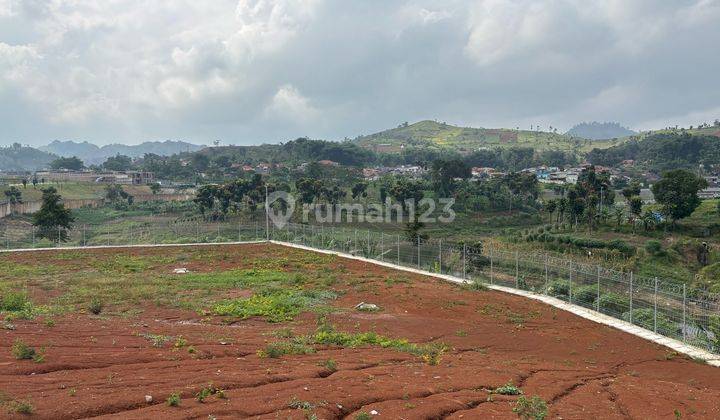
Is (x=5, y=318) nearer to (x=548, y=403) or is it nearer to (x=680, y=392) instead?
(x=548, y=403)

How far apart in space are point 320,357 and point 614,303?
45.5 ft

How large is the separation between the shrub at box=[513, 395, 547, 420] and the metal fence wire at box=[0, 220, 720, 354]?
32.1 ft

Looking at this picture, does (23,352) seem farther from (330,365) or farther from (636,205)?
(636,205)

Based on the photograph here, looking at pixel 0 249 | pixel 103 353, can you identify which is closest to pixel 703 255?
pixel 103 353

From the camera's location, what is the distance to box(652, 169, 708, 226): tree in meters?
55.7

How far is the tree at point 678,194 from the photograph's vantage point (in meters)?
55.7

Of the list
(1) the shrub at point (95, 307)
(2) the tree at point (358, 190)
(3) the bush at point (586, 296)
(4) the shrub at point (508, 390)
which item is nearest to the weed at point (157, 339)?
(1) the shrub at point (95, 307)

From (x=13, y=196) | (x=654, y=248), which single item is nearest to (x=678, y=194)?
(x=654, y=248)

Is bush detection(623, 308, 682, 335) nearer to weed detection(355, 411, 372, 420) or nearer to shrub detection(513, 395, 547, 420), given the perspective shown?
shrub detection(513, 395, 547, 420)

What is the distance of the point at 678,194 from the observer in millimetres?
56094

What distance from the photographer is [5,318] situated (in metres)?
16.1

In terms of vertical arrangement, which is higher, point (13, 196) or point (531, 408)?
point (13, 196)

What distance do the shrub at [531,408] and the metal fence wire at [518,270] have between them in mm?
9793

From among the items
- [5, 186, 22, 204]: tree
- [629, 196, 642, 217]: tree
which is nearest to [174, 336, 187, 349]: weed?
Result: [629, 196, 642, 217]: tree
